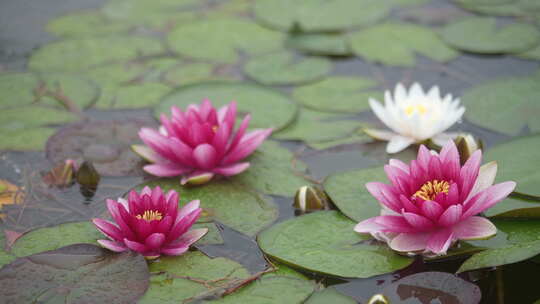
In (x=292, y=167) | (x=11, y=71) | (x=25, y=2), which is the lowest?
(x=292, y=167)

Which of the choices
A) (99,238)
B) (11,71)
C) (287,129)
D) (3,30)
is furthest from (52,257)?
(3,30)

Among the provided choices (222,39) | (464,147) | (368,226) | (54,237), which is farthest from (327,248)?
(222,39)

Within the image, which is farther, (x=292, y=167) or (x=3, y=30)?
(x=3, y=30)

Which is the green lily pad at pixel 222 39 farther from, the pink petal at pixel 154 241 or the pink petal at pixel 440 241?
the pink petal at pixel 440 241

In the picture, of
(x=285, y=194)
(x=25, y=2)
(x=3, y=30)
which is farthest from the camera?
(x=25, y=2)

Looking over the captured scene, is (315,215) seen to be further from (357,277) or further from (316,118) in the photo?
(316,118)
